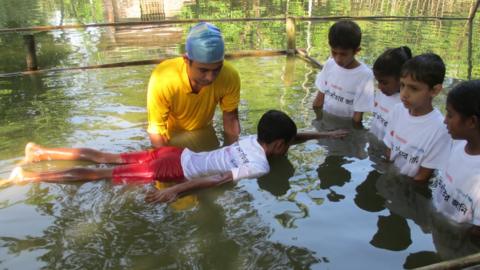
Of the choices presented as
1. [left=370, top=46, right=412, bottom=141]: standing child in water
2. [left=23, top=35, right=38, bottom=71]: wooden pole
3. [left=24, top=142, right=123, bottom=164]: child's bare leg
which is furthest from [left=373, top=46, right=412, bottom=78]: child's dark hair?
[left=23, top=35, right=38, bottom=71]: wooden pole

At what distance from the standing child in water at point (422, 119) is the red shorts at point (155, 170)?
2035 mm

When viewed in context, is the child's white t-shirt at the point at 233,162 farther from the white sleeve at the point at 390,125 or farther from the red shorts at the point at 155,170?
the white sleeve at the point at 390,125

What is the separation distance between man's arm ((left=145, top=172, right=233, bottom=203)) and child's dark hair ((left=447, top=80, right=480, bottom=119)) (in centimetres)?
183

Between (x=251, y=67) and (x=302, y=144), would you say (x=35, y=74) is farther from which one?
(x=302, y=144)

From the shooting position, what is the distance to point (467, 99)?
9.02 feet

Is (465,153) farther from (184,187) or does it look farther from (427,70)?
(184,187)

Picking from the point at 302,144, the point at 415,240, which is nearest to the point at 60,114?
the point at 302,144

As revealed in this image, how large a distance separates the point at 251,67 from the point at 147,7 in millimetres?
11241

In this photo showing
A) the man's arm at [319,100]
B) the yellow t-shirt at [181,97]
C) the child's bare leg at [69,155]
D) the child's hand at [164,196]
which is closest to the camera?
the child's hand at [164,196]

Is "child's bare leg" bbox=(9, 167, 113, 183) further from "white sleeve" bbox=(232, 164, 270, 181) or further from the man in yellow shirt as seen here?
"white sleeve" bbox=(232, 164, 270, 181)

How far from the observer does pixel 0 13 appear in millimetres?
16453

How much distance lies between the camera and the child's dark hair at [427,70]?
3387mm

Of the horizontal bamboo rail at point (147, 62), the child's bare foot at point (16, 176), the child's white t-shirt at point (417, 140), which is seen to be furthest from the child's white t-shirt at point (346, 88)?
the child's bare foot at point (16, 176)

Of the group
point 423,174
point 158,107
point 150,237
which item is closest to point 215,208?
point 150,237
